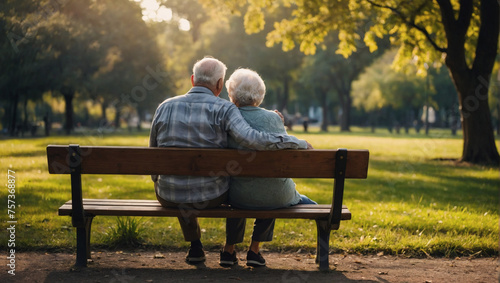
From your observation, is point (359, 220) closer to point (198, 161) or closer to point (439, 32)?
point (198, 161)

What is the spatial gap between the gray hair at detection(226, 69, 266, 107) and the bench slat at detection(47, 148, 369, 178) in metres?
0.56

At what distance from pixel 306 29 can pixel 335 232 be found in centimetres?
1119

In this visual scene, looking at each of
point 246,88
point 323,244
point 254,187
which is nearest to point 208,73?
point 246,88

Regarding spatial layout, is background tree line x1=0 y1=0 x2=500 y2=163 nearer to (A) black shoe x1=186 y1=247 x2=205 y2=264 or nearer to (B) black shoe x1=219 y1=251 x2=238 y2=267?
(A) black shoe x1=186 y1=247 x2=205 y2=264

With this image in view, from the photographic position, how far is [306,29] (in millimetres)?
16203

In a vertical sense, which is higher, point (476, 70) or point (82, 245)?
point (476, 70)

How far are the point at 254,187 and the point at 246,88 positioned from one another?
792 mm

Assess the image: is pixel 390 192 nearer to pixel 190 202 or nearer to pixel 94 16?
pixel 190 202

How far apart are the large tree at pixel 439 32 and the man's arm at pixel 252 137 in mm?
11197

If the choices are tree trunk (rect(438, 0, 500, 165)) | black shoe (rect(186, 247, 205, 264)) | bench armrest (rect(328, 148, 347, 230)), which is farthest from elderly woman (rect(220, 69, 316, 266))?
tree trunk (rect(438, 0, 500, 165))

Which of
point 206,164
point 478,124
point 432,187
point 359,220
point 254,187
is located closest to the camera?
point 206,164

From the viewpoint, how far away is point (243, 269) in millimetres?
4422

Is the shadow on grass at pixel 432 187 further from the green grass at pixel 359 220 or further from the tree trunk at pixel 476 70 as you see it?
the tree trunk at pixel 476 70

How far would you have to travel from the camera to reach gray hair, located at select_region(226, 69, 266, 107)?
14.1 feet
